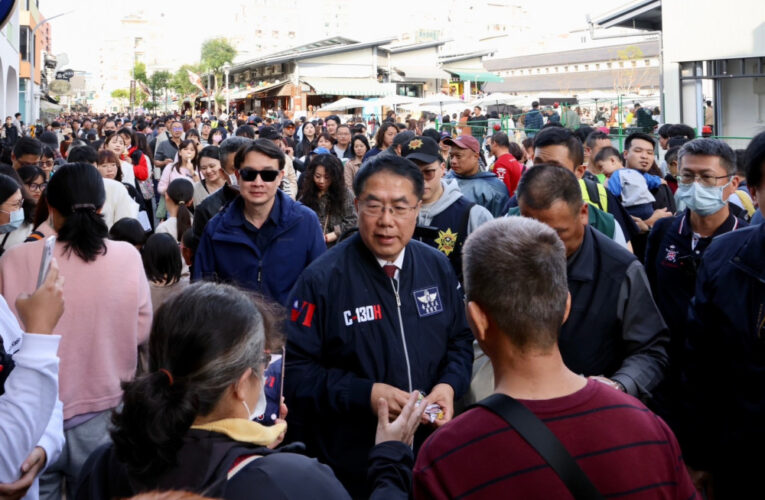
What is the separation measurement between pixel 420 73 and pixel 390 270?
57.0 m

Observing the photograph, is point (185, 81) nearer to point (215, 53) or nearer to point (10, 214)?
point (215, 53)

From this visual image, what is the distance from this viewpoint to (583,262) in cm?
347

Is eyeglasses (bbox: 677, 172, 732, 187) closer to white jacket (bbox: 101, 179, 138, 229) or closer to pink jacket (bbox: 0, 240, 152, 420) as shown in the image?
pink jacket (bbox: 0, 240, 152, 420)

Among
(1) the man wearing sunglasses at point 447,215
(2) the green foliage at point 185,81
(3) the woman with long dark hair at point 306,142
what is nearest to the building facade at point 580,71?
(3) the woman with long dark hair at point 306,142

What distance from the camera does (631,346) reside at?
344 centimetres

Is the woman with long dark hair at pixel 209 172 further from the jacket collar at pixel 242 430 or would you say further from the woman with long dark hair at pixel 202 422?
the jacket collar at pixel 242 430

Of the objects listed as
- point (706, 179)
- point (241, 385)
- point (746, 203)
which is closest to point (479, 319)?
point (241, 385)

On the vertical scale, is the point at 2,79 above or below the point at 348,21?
below

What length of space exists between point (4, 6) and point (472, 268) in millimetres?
7048

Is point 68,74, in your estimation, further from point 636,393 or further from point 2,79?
point 636,393

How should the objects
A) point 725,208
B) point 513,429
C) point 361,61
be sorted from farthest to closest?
1. point 361,61
2. point 725,208
3. point 513,429

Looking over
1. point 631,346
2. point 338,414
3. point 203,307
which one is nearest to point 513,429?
point 203,307

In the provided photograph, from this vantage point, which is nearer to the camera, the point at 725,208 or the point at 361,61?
the point at 725,208

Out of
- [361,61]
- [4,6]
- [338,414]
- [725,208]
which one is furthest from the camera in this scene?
[361,61]
